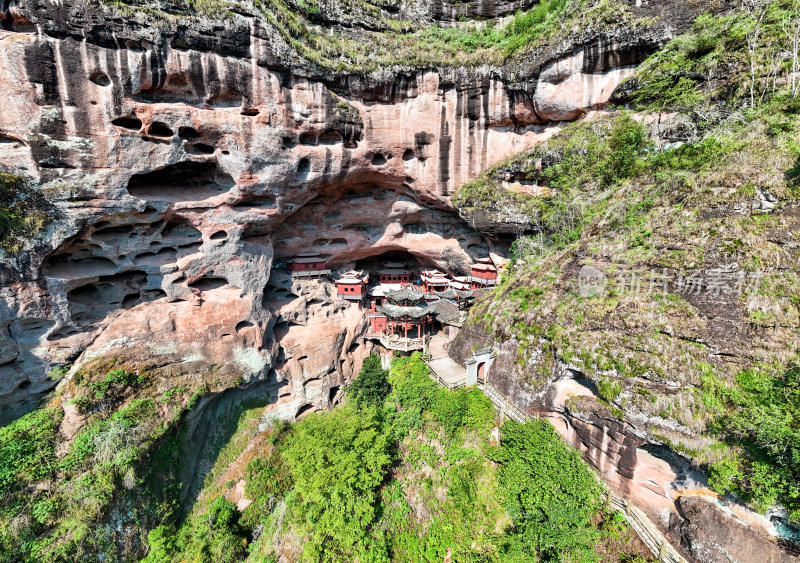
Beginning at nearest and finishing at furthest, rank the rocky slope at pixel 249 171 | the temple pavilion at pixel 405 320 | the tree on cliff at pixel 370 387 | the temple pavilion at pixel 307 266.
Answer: the rocky slope at pixel 249 171
the tree on cliff at pixel 370 387
the temple pavilion at pixel 405 320
the temple pavilion at pixel 307 266

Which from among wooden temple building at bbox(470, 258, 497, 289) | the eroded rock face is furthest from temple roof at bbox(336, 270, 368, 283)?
wooden temple building at bbox(470, 258, 497, 289)

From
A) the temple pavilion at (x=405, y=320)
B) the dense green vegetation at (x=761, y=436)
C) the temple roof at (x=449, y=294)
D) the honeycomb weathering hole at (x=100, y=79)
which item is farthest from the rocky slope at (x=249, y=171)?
the temple roof at (x=449, y=294)

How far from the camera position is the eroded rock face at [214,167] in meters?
12.4

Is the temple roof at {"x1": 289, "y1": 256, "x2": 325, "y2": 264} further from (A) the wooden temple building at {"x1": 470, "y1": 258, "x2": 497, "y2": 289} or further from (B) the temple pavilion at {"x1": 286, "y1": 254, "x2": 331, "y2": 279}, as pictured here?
(A) the wooden temple building at {"x1": 470, "y1": 258, "x2": 497, "y2": 289}

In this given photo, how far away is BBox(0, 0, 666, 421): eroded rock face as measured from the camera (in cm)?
1241

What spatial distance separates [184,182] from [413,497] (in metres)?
18.5

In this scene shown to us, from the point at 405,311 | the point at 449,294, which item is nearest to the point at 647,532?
the point at 405,311

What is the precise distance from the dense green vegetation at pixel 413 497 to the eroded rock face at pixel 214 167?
534cm

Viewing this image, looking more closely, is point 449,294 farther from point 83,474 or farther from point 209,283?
point 83,474

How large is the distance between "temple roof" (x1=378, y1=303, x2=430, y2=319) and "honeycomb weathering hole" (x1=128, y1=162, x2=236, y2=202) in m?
10.7

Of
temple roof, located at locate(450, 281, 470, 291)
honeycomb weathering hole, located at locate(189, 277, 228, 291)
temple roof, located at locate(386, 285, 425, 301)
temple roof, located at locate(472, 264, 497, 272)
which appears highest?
honeycomb weathering hole, located at locate(189, 277, 228, 291)

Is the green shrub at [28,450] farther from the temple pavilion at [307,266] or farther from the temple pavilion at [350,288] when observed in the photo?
the temple pavilion at [350,288]

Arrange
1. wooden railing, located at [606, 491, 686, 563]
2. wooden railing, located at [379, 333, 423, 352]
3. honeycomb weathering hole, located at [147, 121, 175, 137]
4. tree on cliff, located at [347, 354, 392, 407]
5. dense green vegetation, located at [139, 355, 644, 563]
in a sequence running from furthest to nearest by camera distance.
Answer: wooden railing, located at [379, 333, 423, 352] → tree on cliff, located at [347, 354, 392, 407] → honeycomb weathering hole, located at [147, 121, 175, 137] → dense green vegetation, located at [139, 355, 644, 563] → wooden railing, located at [606, 491, 686, 563]

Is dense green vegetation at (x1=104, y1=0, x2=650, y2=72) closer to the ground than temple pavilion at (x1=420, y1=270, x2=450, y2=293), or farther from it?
farther from it
